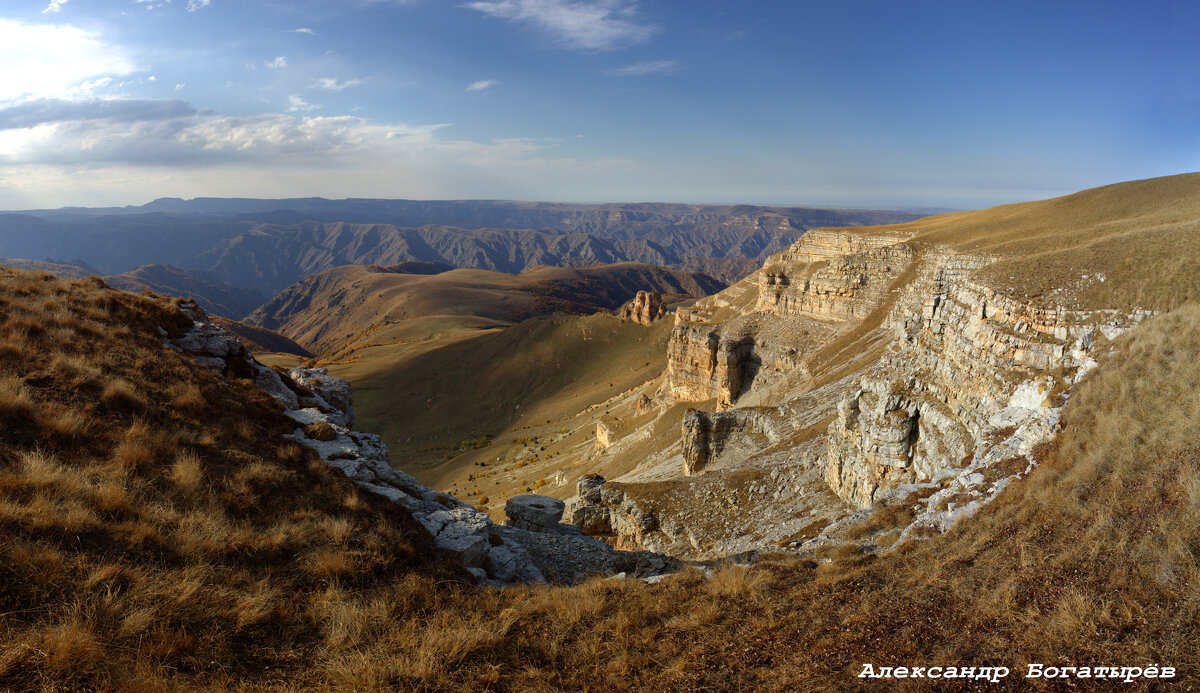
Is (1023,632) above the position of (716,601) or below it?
above

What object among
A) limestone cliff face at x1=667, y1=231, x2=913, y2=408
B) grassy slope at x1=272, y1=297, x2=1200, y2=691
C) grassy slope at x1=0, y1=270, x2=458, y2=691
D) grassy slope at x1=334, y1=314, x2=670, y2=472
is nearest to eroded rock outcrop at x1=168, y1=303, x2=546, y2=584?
grassy slope at x1=0, y1=270, x2=458, y2=691

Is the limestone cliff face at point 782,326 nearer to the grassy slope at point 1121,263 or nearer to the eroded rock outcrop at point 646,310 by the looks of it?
the grassy slope at point 1121,263

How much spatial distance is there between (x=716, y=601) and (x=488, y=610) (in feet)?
14.7

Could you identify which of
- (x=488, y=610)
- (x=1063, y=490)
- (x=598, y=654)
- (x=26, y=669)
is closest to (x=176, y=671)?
(x=26, y=669)

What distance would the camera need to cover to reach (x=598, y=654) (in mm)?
7914

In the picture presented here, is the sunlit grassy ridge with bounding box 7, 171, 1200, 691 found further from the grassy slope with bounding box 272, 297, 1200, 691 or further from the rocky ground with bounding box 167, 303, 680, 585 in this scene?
the rocky ground with bounding box 167, 303, 680, 585

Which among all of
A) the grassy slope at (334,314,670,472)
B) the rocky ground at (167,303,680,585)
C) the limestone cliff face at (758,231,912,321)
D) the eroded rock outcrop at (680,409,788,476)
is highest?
the limestone cliff face at (758,231,912,321)

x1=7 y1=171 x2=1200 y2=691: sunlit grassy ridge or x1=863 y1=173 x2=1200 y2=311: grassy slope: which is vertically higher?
x1=863 y1=173 x2=1200 y2=311: grassy slope

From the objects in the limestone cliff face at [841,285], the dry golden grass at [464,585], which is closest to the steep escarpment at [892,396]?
the limestone cliff face at [841,285]

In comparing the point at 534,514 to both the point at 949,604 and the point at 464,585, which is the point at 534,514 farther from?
the point at 949,604

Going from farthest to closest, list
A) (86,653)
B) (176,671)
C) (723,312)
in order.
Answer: (723,312) < (176,671) < (86,653)

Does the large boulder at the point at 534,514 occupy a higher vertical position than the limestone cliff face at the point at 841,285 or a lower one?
lower

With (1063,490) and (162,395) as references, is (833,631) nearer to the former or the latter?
(1063,490)

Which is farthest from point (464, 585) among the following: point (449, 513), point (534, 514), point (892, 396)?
point (892, 396)
